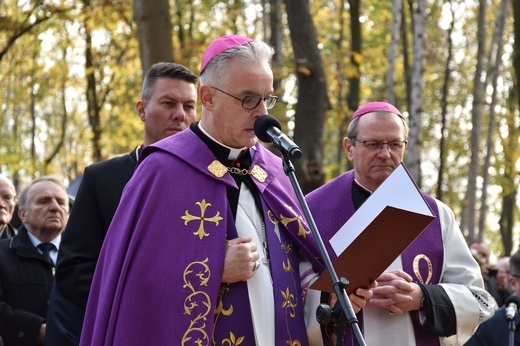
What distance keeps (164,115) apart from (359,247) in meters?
1.99

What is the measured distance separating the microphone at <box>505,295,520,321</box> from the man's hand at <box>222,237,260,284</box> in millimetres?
3602

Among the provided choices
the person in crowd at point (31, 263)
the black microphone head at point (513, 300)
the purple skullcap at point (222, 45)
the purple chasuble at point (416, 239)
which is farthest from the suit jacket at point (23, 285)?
the black microphone head at point (513, 300)

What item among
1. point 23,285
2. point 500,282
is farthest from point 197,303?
point 500,282

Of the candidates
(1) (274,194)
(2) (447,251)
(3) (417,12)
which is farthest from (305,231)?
(3) (417,12)

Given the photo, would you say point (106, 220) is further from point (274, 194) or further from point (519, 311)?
point (519, 311)

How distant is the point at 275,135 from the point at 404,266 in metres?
1.77

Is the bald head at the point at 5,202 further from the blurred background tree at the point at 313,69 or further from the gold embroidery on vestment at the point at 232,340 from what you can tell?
the gold embroidery on vestment at the point at 232,340

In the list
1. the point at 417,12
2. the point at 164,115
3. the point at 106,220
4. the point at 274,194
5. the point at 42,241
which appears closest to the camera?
the point at 274,194

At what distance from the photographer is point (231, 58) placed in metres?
5.02

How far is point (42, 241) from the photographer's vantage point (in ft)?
27.1

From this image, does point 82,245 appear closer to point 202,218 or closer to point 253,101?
point 202,218

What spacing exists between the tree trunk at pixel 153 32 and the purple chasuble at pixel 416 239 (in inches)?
198

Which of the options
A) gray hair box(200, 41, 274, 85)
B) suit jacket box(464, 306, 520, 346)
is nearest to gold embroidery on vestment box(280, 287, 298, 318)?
gray hair box(200, 41, 274, 85)

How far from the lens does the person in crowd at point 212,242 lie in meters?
4.73
